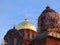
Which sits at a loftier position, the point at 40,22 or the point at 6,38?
the point at 40,22

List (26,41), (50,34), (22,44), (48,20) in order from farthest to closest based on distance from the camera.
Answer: (26,41) < (22,44) < (48,20) < (50,34)

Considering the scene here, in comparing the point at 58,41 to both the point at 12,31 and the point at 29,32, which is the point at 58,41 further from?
the point at 29,32

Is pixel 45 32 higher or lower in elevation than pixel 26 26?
lower

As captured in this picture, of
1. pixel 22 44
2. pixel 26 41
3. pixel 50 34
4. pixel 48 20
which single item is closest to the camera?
pixel 50 34

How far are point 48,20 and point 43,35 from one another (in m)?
2.85

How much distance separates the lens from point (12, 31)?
32406mm

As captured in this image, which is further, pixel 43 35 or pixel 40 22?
pixel 40 22

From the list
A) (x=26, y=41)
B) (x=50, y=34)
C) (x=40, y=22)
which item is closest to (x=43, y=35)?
(x=50, y=34)

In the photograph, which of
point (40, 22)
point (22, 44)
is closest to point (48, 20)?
point (40, 22)

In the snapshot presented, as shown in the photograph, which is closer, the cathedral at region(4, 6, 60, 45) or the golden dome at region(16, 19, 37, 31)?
the cathedral at region(4, 6, 60, 45)

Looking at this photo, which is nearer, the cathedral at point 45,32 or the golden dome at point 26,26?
the cathedral at point 45,32

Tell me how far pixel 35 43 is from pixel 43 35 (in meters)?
1.54

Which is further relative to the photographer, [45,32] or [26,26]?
[26,26]

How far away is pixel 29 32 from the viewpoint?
38.2 meters
